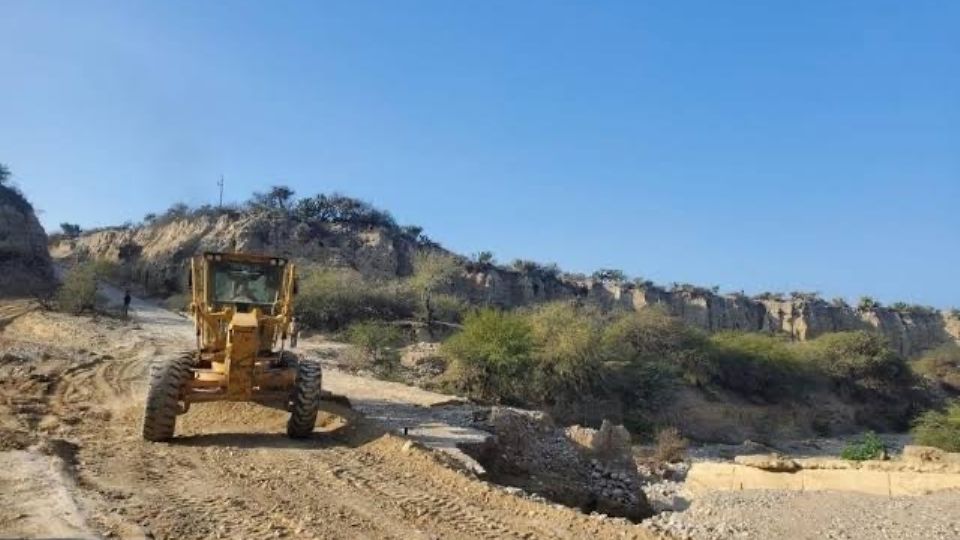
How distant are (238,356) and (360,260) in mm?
40477

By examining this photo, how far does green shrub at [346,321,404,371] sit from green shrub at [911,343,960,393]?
124 ft

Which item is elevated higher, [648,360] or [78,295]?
[78,295]

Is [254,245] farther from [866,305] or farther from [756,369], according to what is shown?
[866,305]

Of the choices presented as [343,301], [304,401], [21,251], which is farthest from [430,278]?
[304,401]

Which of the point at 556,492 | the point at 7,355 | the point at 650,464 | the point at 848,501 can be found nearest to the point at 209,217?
the point at 7,355

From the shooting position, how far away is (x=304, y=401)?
10.9m

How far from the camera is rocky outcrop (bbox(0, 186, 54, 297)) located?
3488 centimetres

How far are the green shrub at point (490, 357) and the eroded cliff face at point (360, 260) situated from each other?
1917 cm

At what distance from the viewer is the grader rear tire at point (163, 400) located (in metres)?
10.3

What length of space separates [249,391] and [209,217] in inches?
1766

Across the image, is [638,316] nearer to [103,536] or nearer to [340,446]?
[340,446]

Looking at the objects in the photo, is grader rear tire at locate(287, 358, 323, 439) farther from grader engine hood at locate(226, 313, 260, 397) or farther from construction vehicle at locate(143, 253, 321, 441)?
grader engine hood at locate(226, 313, 260, 397)

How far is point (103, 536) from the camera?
609 cm

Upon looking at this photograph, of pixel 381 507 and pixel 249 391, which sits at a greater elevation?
pixel 249 391
